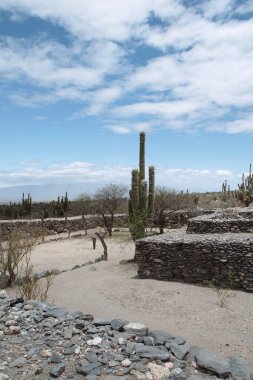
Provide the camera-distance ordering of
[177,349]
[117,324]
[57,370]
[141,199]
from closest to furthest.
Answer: [57,370] < [177,349] < [117,324] < [141,199]

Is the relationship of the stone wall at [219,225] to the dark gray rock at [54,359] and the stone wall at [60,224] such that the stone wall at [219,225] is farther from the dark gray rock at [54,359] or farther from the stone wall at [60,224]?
the dark gray rock at [54,359]

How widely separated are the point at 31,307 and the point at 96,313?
251 centimetres

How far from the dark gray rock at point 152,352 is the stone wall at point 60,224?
19198mm

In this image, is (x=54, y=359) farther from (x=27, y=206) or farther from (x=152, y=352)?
(x=27, y=206)

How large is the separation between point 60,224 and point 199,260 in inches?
649

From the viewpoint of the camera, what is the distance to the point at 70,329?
20.0 ft

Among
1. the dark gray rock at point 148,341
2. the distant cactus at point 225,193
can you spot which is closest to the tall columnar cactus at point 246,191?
the distant cactus at point 225,193

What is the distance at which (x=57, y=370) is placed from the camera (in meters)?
4.98

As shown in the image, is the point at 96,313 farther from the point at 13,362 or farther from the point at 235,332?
the point at 13,362

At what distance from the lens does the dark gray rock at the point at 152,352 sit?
211 inches

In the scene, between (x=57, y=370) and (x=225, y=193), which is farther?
(x=225, y=193)

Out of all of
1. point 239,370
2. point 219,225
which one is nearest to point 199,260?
point 219,225

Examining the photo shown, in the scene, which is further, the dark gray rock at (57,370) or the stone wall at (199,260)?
the stone wall at (199,260)

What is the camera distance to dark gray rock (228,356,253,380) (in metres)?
5.21
